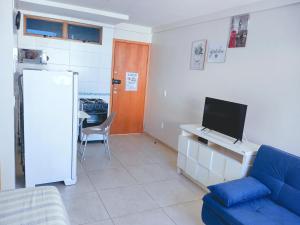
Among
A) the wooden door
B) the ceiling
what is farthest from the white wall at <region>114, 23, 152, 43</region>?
the ceiling

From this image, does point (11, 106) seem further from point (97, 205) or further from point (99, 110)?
point (99, 110)

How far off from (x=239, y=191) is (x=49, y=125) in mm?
2246

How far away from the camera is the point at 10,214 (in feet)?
5.01

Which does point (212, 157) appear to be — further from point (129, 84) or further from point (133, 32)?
point (133, 32)

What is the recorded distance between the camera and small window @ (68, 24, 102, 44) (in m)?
4.78

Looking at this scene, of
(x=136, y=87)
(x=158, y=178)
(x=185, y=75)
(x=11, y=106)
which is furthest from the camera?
(x=136, y=87)

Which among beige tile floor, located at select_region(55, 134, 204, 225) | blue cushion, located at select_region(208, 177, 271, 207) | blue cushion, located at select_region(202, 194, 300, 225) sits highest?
blue cushion, located at select_region(208, 177, 271, 207)

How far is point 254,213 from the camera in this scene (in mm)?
2107

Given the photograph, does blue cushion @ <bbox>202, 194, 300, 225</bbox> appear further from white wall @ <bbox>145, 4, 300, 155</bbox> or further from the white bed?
the white bed

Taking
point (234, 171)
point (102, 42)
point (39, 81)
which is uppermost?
point (102, 42)

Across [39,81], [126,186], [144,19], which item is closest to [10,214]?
[39,81]

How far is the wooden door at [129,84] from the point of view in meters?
5.43

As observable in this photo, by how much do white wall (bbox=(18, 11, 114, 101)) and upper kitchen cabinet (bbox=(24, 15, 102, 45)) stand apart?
0.10m

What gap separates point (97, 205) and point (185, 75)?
9.00 ft
